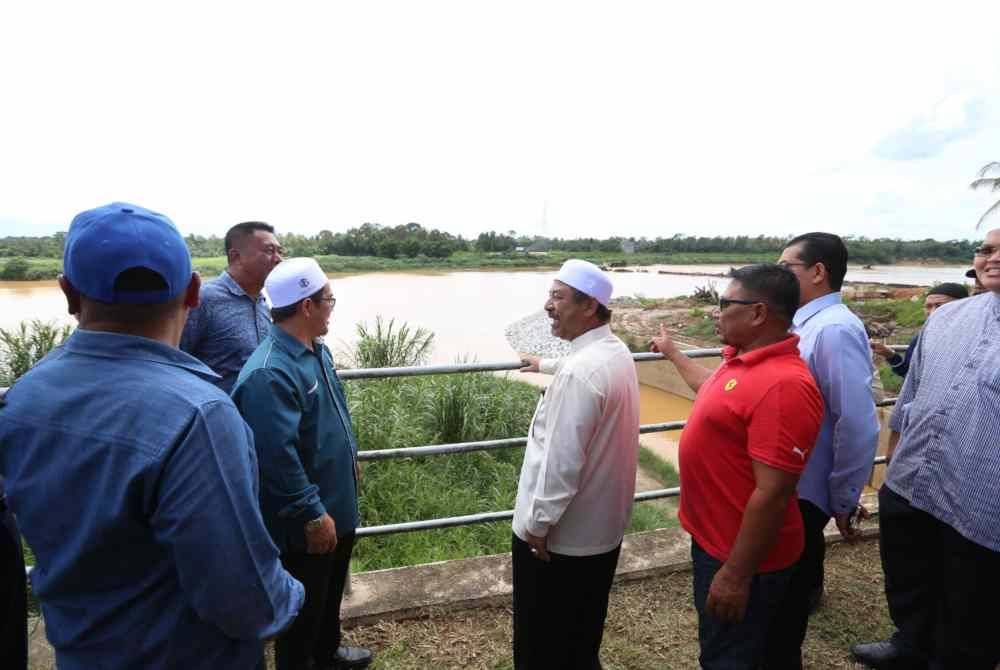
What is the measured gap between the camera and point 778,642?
2.18 metres

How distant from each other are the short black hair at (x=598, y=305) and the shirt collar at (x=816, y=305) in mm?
804

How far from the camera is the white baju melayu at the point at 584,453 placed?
183 centimetres

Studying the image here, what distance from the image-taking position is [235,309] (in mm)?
2660

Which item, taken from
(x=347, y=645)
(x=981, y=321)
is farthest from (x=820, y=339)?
(x=347, y=645)

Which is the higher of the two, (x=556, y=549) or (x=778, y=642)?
(x=556, y=549)

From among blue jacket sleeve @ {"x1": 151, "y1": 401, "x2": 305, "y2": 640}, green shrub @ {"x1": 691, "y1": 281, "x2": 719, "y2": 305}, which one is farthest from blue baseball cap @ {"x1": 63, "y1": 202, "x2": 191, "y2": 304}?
green shrub @ {"x1": 691, "y1": 281, "x2": 719, "y2": 305}

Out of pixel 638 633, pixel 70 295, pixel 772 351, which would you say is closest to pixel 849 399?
pixel 772 351

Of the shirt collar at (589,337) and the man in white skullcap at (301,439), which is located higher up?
the shirt collar at (589,337)

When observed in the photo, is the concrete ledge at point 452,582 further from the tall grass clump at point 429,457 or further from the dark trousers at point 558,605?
the tall grass clump at point 429,457

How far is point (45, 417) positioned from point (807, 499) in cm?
238

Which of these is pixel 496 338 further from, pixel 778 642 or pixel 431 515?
pixel 778 642

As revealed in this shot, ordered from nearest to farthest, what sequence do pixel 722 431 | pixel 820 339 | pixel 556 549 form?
pixel 722 431 < pixel 556 549 < pixel 820 339

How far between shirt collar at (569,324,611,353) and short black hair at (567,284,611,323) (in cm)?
4

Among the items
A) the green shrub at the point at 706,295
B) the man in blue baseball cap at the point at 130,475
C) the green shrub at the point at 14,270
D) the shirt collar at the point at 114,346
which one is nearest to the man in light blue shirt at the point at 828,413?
the man in blue baseball cap at the point at 130,475
